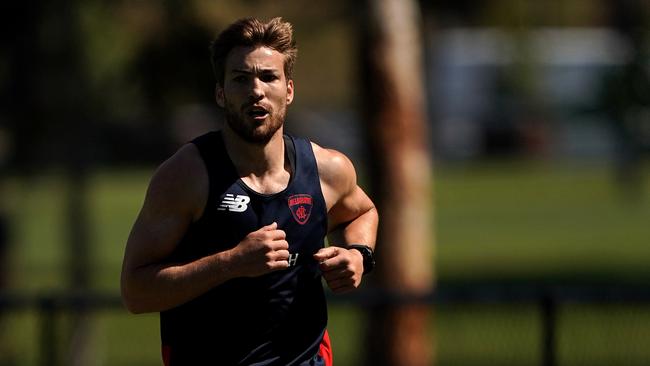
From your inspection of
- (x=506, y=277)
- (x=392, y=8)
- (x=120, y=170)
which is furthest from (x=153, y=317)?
(x=120, y=170)

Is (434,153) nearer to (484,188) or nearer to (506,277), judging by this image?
(484,188)

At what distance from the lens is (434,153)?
76000 millimetres

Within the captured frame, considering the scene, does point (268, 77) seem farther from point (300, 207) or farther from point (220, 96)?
point (300, 207)

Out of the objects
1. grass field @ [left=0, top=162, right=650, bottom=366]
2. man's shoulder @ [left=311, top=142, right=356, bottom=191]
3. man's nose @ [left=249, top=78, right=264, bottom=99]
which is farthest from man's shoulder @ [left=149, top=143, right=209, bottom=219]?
grass field @ [left=0, top=162, right=650, bottom=366]

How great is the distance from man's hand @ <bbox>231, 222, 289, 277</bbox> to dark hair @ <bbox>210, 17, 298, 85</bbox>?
0.63 meters

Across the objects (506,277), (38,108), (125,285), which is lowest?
(506,277)

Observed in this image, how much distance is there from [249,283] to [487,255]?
2704 cm

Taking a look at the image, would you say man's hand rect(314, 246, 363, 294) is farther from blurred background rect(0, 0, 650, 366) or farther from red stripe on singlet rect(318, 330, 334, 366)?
blurred background rect(0, 0, 650, 366)

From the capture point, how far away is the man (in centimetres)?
500

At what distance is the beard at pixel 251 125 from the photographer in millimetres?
5109

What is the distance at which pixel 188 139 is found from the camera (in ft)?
105

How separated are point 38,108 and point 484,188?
35353 millimetres

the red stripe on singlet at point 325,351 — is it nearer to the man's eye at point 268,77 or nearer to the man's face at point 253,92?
the man's face at point 253,92

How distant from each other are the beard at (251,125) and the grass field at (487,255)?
371cm
